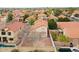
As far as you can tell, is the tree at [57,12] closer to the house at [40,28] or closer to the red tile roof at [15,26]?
the house at [40,28]

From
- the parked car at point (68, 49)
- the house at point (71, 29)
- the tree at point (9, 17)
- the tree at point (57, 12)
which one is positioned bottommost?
the parked car at point (68, 49)

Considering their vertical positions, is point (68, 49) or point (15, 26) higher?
point (15, 26)

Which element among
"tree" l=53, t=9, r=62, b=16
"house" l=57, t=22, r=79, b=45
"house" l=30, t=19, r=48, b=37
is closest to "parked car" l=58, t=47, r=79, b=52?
"house" l=57, t=22, r=79, b=45

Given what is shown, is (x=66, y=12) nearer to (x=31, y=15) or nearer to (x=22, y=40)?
(x=31, y=15)

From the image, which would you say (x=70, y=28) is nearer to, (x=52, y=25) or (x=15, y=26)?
(x=52, y=25)

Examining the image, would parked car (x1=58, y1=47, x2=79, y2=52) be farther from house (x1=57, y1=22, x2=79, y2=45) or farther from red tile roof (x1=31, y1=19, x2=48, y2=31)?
red tile roof (x1=31, y1=19, x2=48, y2=31)

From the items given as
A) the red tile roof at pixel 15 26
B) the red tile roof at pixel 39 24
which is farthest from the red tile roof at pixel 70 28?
the red tile roof at pixel 15 26

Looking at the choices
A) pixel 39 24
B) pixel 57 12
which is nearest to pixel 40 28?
pixel 39 24
